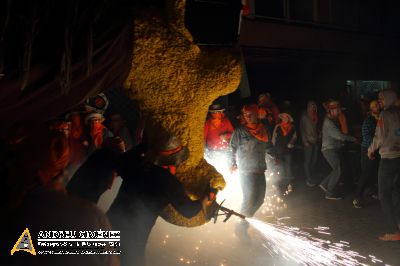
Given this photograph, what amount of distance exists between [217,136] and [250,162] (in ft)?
5.61

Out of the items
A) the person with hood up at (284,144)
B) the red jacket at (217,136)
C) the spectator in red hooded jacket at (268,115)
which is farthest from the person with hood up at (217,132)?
the person with hood up at (284,144)

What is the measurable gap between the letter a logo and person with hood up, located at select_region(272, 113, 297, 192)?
24.1ft

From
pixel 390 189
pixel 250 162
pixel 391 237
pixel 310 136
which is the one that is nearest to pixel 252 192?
pixel 250 162

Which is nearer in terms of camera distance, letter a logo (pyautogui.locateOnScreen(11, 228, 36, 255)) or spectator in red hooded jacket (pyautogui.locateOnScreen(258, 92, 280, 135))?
letter a logo (pyautogui.locateOnScreen(11, 228, 36, 255))

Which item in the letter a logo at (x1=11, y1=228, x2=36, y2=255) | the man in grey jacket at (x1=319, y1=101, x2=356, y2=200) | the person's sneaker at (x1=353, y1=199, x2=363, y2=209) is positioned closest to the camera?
the letter a logo at (x1=11, y1=228, x2=36, y2=255)

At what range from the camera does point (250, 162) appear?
601cm

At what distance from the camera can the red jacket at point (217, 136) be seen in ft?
24.8

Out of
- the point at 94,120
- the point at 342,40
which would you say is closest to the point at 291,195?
the point at 94,120

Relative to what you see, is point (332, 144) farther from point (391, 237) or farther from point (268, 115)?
point (391, 237)

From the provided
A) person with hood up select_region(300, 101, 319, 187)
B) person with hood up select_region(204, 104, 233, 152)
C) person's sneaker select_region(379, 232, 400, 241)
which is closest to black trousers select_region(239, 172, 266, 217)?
person with hood up select_region(204, 104, 233, 152)

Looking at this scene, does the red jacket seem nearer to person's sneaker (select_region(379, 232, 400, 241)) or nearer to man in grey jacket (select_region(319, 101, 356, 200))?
man in grey jacket (select_region(319, 101, 356, 200))

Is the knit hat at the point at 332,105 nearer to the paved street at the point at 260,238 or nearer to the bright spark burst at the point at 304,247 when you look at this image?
the paved street at the point at 260,238

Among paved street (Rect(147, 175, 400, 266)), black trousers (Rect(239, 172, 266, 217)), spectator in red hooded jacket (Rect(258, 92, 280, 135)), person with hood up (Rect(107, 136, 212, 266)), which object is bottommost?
paved street (Rect(147, 175, 400, 266))

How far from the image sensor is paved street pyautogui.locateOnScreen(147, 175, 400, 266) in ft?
17.3
